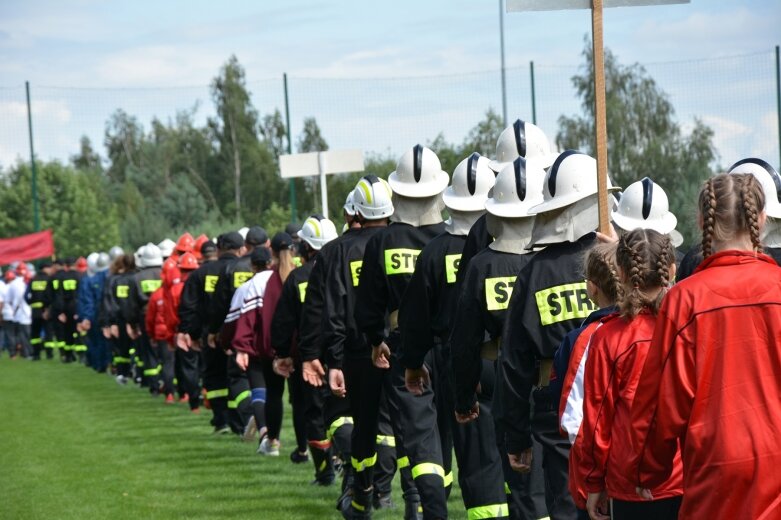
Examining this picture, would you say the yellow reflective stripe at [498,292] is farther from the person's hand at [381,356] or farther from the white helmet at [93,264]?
the white helmet at [93,264]

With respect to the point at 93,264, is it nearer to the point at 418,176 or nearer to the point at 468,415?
the point at 418,176

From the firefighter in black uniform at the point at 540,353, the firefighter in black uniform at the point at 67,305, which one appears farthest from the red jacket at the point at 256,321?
the firefighter in black uniform at the point at 67,305

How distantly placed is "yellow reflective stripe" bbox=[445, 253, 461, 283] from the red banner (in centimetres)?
2781

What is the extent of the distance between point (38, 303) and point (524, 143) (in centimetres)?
2412

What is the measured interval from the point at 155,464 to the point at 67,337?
1680 centimetres

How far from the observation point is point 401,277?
27.1 ft

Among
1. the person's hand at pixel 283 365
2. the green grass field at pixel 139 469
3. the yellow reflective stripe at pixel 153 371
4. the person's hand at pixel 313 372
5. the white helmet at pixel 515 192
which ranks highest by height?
the white helmet at pixel 515 192

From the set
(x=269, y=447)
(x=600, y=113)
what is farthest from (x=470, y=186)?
(x=269, y=447)

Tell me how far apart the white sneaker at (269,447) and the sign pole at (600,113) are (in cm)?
826

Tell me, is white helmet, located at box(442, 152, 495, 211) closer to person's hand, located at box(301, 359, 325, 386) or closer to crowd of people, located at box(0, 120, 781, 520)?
crowd of people, located at box(0, 120, 781, 520)

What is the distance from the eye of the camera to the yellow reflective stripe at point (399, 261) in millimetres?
8250

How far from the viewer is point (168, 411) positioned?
1831 centimetres

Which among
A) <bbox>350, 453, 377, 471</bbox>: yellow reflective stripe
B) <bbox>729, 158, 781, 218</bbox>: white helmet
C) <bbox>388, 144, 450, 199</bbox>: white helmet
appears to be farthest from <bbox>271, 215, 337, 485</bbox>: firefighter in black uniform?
<bbox>729, 158, 781, 218</bbox>: white helmet

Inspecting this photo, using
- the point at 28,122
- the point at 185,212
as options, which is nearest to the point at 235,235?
the point at 28,122
